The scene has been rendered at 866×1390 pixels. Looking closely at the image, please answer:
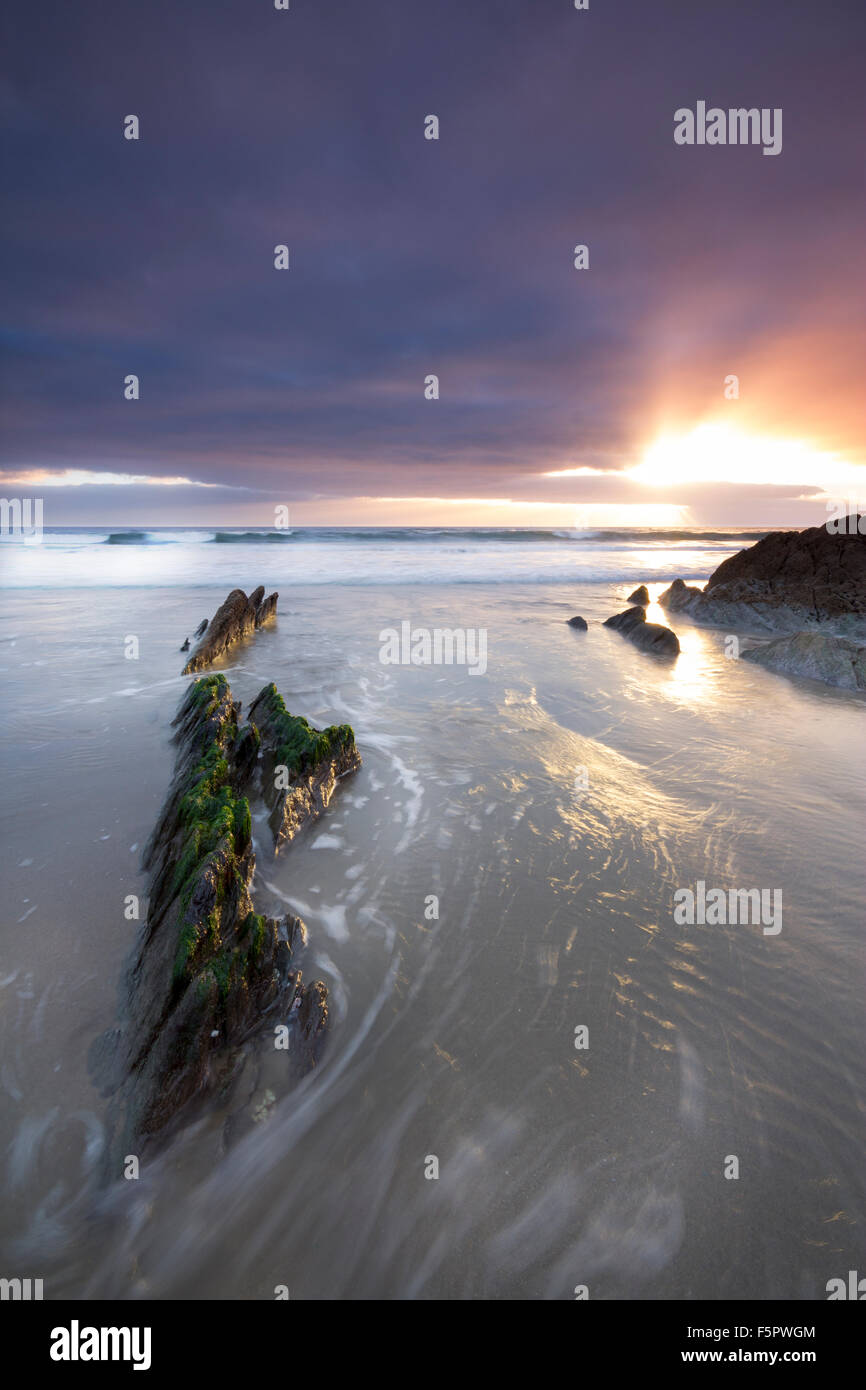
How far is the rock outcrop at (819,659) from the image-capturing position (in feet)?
41.7

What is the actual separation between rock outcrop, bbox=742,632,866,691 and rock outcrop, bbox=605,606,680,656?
2217 millimetres

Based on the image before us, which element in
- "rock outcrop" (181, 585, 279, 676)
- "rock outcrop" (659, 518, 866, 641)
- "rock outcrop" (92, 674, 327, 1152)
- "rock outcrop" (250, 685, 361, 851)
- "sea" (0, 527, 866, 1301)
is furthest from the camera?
"rock outcrop" (659, 518, 866, 641)

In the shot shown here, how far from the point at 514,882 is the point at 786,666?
12.0 metres

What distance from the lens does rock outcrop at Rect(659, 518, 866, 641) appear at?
1738cm

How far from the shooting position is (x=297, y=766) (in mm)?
7391

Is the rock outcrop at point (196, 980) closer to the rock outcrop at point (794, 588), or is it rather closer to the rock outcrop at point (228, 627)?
the rock outcrop at point (228, 627)

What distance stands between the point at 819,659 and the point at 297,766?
12.9 meters

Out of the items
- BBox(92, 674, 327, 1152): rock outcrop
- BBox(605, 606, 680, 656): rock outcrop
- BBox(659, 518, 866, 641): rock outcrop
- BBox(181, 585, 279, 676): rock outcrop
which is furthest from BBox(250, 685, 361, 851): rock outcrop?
BBox(659, 518, 866, 641): rock outcrop

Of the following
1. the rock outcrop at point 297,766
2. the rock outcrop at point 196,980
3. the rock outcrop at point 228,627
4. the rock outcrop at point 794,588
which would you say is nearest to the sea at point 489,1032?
the rock outcrop at point 196,980

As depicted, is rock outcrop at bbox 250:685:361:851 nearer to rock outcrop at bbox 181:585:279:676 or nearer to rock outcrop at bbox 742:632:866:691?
rock outcrop at bbox 181:585:279:676

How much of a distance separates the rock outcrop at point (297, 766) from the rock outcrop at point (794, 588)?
1627 centimetres

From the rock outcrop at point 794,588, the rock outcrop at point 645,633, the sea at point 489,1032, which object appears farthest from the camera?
the rock outcrop at point 794,588

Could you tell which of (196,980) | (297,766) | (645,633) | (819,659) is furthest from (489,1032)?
(645,633)
